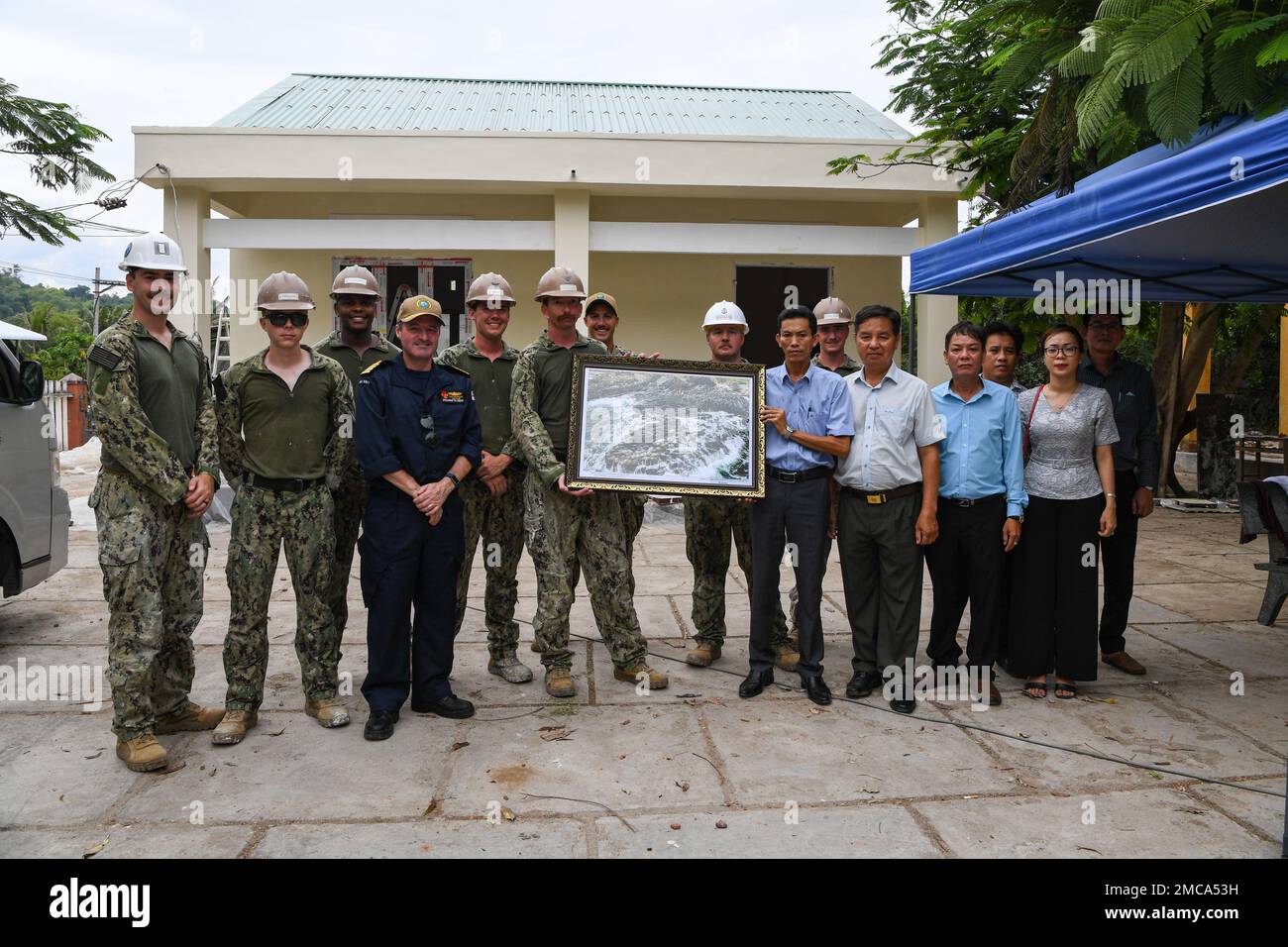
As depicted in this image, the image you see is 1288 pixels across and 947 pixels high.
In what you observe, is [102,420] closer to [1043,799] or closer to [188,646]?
[188,646]

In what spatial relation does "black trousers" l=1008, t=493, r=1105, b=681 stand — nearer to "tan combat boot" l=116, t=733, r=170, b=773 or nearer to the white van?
"tan combat boot" l=116, t=733, r=170, b=773

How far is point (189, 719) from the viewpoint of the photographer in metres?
4.56

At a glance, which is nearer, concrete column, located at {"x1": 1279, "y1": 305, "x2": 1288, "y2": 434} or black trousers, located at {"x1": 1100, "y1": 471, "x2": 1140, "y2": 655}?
black trousers, located at {"x1": 1100, "y1": 471, "x2": 1140, "y2": 655}

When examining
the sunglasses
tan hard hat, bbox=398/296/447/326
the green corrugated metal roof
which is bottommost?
the sunglasses

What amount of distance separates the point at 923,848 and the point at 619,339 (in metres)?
11.1

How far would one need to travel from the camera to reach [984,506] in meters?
4.92

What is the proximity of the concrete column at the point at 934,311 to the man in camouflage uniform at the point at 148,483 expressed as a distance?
10.4 metres

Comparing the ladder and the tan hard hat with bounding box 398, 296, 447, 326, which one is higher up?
the ladder

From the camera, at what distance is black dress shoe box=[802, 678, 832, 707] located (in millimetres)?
4906

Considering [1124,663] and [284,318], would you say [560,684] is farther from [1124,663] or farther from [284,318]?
[1124,663]

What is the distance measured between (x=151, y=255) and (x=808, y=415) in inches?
129

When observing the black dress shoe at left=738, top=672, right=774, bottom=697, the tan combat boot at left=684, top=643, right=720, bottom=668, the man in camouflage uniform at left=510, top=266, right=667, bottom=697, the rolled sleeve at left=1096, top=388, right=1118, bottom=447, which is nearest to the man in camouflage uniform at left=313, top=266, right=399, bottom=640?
the man in camouflage uniform at left=510, top=266, right=667, bottom=697

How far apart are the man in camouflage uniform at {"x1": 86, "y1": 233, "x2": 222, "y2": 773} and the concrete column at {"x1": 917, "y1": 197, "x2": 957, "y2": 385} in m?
10.4

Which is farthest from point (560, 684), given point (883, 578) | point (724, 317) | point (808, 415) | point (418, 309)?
point (724, 317)
